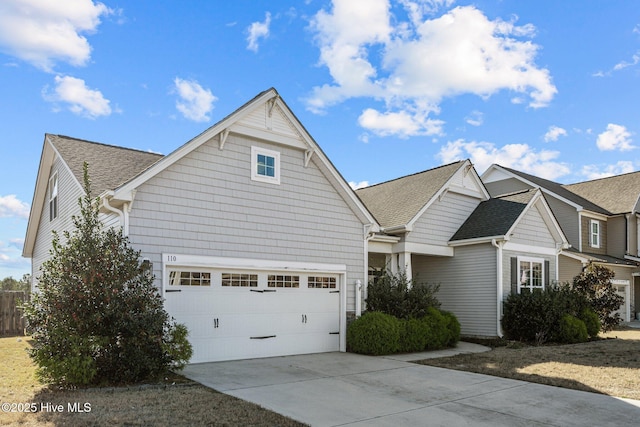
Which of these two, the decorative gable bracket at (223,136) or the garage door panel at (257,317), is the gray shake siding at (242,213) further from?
the garage door panel at (257,317)

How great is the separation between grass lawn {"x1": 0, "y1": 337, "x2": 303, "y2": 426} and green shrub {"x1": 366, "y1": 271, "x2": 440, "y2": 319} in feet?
22.9

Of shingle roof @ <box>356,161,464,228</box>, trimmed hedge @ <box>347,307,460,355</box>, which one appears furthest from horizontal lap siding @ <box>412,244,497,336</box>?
trimmed hedge @ <box>347,307,460,355</box>

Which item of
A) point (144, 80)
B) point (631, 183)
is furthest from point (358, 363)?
point (631, 183)

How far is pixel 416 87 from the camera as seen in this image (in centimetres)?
1670

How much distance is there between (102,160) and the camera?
551 inches

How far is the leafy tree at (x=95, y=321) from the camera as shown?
8.61 meters

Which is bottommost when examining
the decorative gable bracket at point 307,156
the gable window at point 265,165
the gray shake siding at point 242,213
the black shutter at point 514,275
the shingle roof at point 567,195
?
the black shutter at point 514,275

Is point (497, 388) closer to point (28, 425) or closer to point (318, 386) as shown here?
point (318, 386)

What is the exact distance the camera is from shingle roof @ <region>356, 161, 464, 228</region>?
17609mm

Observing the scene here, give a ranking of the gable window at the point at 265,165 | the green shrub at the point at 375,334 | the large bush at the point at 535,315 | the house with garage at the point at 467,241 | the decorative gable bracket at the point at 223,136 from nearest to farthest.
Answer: the decorative gable bracket at the point at 223,136, the gable window at the point at 265,165, the green shrub at the point at 375,334, the large bush at the point at 535,315, the house with garage at the point at 467,241

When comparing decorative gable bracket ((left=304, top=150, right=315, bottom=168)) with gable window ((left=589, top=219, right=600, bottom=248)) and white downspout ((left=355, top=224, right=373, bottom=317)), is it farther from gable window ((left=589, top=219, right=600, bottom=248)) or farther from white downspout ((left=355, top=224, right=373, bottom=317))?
gable window ((left=589, top=219, right=600, bottom=248))

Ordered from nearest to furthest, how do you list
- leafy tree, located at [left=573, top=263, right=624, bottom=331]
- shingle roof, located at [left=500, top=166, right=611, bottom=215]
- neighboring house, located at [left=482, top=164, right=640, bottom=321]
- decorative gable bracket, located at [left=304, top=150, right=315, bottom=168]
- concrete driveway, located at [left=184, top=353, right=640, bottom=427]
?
concrete driveway, located at [left=184, top=353, right=640, bottom=427] < decorative gable bracket, located at [left=304, top=150, right=315, bottom=168] < leafy tree, located at [left=573, top=263, right=624, bottom=331] < neighboring house, located at [left=482, top=164, right=640, bottom=321] < shingle roof, located at [left=500, top=166, right=611, bottom=215]

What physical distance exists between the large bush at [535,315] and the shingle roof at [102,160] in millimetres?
12248

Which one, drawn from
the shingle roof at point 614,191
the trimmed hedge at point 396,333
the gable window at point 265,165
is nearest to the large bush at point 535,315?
the trimmed hedge at point 396,333
